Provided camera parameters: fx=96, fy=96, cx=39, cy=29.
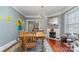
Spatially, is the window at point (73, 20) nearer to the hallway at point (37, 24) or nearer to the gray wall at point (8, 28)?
the hallway at point (37, 24)

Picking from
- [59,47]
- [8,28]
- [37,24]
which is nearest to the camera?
[59,47]

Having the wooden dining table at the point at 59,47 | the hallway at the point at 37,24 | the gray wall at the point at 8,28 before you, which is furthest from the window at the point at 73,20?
the gray wall at the point at 8,28

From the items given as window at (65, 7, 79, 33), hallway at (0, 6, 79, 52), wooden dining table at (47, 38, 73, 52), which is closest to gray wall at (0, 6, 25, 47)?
hallway at (0, 6, 79, 52)

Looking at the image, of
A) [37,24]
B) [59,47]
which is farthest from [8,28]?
[59,47]

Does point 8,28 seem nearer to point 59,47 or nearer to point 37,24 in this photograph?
point 37,24

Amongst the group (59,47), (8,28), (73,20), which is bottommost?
(59,47)

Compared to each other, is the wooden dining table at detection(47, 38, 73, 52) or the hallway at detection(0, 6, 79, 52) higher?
the hallway at detection(0, 6, 79, 52)

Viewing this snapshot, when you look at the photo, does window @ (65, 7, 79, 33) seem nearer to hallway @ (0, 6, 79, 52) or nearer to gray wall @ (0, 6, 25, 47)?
hallway @ (0, 6, 79, 52)

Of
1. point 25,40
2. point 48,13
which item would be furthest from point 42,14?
point 25,40

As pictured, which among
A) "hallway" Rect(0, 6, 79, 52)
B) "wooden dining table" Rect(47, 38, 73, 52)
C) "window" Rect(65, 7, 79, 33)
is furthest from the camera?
"window" Rect(65, 7, 79, 33)

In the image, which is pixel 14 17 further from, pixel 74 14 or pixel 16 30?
pixel 74 14
